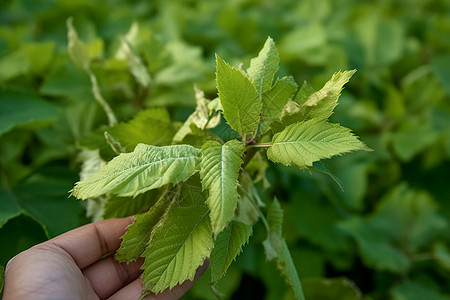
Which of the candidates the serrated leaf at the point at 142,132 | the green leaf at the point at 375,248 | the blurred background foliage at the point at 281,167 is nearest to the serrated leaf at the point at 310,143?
the serrated leaf at the point at 142,132

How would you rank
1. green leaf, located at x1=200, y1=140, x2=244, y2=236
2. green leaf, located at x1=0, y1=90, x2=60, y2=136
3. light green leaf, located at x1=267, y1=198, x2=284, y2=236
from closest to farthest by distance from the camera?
green leaf, located at x1=200, y1=140, x2=244, y2=236, light green leaf, located at x1=267, y1=198, x2=284, y2=236, green leaf, located at x1=0, y1=90, x2=60, y2=136

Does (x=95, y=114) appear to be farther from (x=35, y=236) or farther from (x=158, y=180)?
(x=158, y=180)

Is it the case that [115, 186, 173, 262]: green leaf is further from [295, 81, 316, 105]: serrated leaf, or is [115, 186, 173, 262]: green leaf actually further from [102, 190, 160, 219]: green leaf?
A: [295, 81, 316, 105]: serrated leaf

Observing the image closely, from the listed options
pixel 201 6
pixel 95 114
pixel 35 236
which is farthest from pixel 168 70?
pixel 201 6

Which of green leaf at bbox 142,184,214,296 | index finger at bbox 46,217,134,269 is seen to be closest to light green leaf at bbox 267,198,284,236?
green leaf at bbox 142,184,214,296

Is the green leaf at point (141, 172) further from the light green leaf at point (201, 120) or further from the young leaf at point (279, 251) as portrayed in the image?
the young leaf at point (279, 251)
